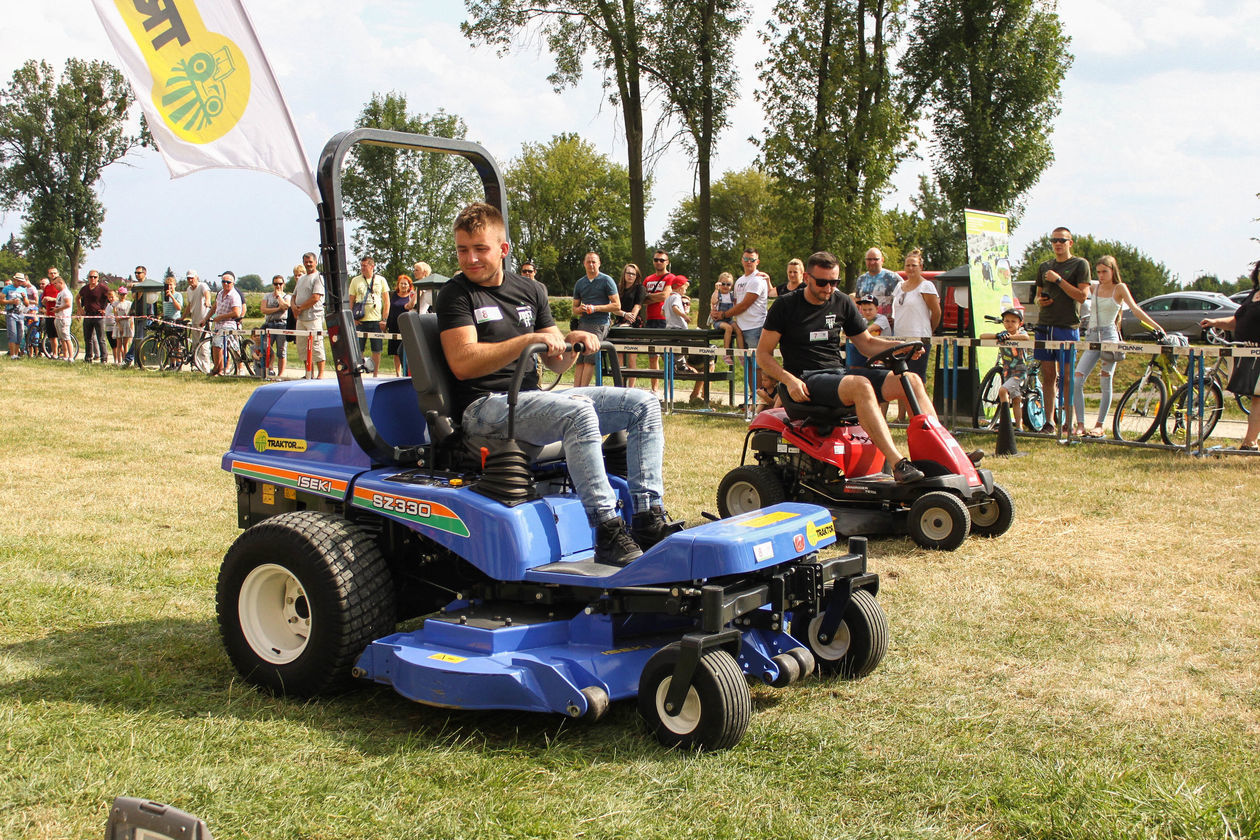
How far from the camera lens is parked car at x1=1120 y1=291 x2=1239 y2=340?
26578 millimetres

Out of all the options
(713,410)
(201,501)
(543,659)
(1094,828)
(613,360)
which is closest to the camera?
(1094,828)

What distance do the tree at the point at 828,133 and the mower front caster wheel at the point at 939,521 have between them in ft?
57.7

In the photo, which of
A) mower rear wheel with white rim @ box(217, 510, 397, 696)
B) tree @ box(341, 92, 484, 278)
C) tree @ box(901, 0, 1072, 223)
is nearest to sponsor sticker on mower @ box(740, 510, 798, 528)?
mower rear wheel with white rim @ box(217, 510, 397, 696)

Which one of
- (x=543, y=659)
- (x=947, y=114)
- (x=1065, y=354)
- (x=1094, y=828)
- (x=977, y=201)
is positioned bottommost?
(x=1094, y=828)

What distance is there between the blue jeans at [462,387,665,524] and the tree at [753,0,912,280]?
19960 millimetres

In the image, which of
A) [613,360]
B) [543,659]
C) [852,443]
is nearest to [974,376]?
[852,443]

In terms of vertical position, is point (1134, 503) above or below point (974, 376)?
below

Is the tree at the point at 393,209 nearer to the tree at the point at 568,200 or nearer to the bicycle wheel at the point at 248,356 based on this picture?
the tree at the point at 568,200

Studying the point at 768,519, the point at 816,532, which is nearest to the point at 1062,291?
the point at 816,532

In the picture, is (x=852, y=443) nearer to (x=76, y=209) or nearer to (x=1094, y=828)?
(x=1094, y=828)

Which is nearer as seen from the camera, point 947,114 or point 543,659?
point 543,659

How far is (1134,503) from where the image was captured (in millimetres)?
7863

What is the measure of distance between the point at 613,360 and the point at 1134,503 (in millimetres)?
4916

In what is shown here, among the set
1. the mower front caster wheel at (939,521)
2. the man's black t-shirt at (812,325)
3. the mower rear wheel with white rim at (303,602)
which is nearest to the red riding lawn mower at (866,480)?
the mower front caster wheel at (939,521)
